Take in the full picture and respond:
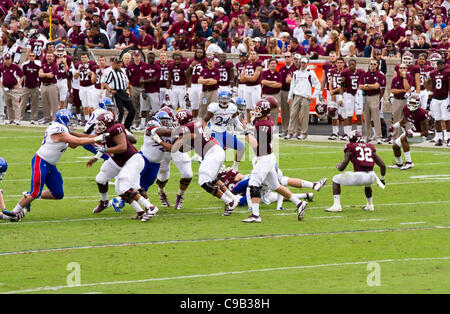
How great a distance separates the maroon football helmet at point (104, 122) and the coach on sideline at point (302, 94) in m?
9.90

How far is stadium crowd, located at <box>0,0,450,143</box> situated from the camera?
2281 cm

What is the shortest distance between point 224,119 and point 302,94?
6.57 m

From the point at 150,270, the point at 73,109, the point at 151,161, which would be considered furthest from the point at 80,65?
the point at 150,270

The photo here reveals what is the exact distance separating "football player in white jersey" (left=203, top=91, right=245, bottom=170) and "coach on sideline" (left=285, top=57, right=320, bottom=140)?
247 inches

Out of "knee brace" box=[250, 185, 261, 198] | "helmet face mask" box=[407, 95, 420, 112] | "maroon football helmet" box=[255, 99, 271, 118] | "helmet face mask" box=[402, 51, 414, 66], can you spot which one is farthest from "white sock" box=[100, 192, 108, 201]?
"helmet face mask" box=[402, 51, 414, 66]

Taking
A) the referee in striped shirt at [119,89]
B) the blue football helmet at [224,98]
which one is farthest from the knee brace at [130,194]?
the referee in striped shirt at [119,89]

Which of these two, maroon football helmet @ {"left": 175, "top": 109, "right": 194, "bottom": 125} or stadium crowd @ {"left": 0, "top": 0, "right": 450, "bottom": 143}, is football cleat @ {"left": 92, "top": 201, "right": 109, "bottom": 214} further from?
stadium crowd @ {"left": 0, "top": 0, "right": 450, "bottom": 143}

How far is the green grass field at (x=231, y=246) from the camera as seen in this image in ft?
29.2

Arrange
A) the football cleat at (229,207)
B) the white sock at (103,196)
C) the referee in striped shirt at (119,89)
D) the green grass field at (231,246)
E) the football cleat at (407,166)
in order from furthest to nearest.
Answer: the referee in striped shirt at (119,89), the football cleat at (407,166), the white sock at (103,196), the football cleat at (229,207), the green grass field at (231,246)

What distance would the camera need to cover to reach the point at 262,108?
40.3ft

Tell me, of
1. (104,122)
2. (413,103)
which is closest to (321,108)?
(413,103)

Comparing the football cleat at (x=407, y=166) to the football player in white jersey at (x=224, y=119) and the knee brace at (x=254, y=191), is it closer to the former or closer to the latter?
the football player in white jersey at (x=224, y=119)

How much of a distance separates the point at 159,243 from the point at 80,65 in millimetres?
14232
